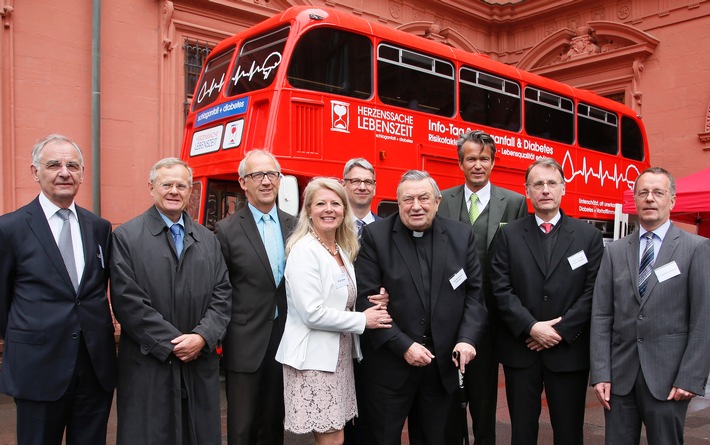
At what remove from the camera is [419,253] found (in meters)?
3.23

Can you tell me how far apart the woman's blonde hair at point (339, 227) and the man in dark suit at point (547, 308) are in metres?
0.96

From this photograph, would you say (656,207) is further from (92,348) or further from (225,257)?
(92,348)

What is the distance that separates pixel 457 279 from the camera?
319cm

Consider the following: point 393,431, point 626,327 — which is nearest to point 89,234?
point 393,431

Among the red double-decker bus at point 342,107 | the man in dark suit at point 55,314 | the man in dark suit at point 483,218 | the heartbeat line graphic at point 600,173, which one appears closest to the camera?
the man in dark suit at point 55,314

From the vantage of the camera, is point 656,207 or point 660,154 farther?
point 660,154

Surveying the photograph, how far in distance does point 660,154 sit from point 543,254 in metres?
12.2

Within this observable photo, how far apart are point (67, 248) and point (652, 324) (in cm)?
314

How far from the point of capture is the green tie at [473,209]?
13.1ft

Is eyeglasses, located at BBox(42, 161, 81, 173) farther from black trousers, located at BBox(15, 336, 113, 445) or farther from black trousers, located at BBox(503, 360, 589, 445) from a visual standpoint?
black trousers, located at BBox(503, 360, 589, 445)

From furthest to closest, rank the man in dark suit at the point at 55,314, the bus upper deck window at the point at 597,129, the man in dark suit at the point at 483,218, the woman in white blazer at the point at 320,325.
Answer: the bus upper deck window at the point at 597,129, the man in dark suit at the point at 483,218, the woman in white blazer at the point at 320,325, the man in dark suit at the point at 55,314

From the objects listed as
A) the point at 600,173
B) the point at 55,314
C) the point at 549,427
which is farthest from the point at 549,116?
the point at 55,314
